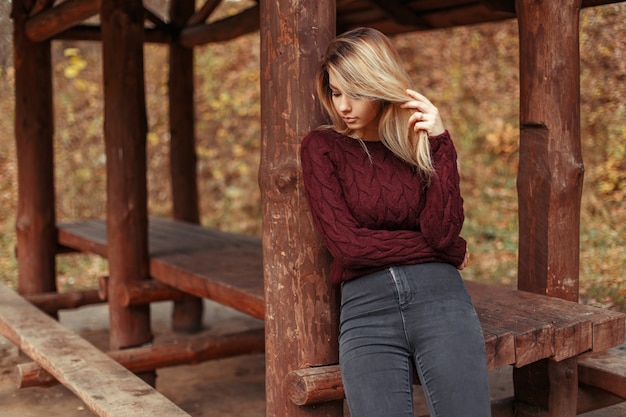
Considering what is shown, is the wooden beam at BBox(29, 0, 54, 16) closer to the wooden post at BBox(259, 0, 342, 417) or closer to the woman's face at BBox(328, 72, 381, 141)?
the wooden post at BBox(259, 0, 342, 417)

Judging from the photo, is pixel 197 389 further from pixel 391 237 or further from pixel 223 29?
pixel 391 237

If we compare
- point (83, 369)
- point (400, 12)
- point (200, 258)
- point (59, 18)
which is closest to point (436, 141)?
point (83, 369)

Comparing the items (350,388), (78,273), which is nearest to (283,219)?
(350,388)

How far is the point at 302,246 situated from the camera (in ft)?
10.5

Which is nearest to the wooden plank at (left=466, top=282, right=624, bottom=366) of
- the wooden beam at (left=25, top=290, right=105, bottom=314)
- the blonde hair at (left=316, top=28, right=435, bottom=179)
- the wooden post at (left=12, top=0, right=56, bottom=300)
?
the blonde hair at (left=316, top=28, right=435, bottom=179)

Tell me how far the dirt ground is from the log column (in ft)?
4.23

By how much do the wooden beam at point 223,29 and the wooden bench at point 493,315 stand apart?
6.79 ft

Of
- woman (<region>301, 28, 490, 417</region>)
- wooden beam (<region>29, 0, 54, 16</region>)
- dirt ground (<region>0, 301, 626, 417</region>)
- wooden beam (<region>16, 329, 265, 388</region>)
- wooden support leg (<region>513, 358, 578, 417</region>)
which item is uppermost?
wooden beam (<region>29, 0, 54, 16</region>)

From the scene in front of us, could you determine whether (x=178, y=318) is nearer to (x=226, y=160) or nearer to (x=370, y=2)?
(x=370, y=2)

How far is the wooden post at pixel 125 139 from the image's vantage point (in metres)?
5.79

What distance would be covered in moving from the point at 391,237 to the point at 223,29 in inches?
191

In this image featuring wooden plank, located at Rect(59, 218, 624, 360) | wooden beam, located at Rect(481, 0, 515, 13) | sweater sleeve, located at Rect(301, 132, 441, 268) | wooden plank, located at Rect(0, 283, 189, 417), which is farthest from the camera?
wooden beam, located at Rect(481, 0, 515, 13)

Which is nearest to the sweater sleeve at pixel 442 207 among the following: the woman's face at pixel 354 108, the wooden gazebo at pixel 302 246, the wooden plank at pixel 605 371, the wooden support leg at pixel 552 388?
the woman's face at pixel 354 108

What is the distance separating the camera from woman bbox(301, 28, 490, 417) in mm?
2861
